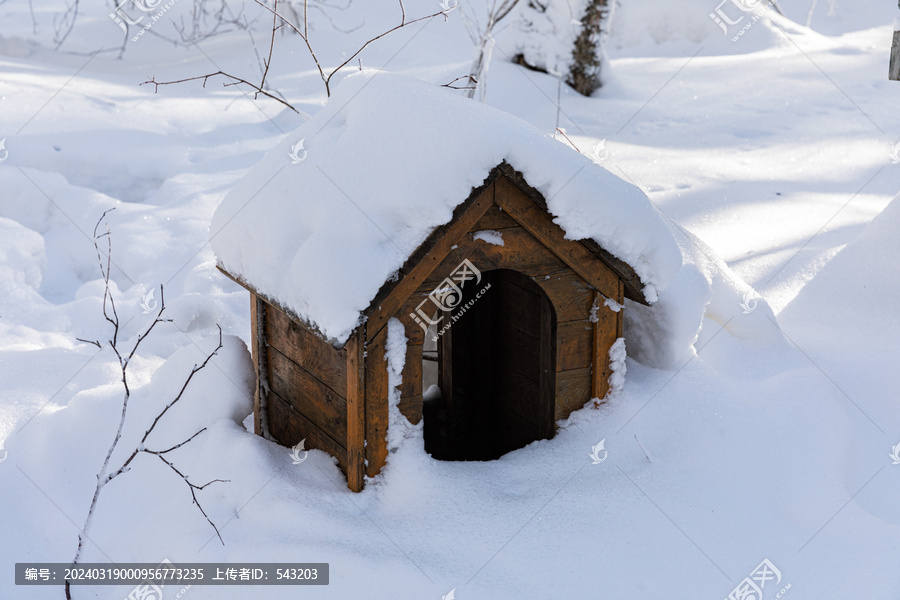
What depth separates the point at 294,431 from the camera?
330 cm

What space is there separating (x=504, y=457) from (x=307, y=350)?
0.87m

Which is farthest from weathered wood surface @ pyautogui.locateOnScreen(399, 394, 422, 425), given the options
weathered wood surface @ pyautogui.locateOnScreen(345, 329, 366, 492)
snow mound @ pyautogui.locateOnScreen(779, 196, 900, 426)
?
snow mound @ pyautogui.locateOnScreen(779, 196, 900, 426)

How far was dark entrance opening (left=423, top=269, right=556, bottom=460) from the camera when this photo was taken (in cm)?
371

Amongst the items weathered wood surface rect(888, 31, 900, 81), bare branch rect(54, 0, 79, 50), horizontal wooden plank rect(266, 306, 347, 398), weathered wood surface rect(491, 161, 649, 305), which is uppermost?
weathered wood surface rect(888, 31, 900, 81)

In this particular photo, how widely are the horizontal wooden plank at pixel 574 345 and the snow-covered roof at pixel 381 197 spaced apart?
271 millimetres

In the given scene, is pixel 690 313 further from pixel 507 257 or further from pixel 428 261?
pixel 428 261

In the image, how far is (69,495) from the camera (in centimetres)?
313

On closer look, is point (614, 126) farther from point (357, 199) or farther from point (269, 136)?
point (357, 199)

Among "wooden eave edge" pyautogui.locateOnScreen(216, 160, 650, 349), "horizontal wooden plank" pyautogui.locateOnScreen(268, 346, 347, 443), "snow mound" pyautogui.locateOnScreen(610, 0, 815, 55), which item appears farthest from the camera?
"snow mound" pyautogui.locateOnScreen(610, 0, 815, 55)

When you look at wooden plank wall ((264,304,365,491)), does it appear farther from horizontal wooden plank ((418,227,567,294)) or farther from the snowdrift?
horizontal wooden plank ((418,227,567,294))

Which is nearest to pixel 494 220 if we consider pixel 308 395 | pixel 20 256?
pixel 308 395

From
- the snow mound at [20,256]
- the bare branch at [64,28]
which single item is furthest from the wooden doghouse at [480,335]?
the bare branch at [64,28]

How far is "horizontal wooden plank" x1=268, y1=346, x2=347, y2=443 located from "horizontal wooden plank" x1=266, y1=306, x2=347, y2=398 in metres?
0.03

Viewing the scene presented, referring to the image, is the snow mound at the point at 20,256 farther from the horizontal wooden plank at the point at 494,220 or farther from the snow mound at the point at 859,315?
the snow mound at the point at 859,315
